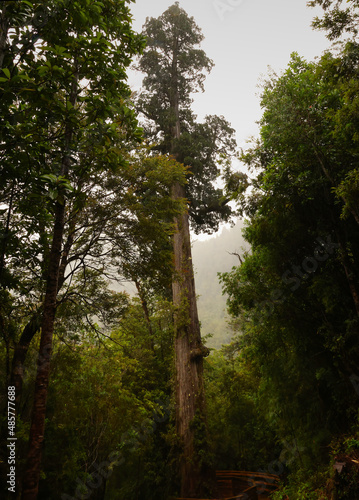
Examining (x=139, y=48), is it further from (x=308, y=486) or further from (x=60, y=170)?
(x=308, y=486)

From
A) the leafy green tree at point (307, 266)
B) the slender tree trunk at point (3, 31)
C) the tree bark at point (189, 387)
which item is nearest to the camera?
the slender tree trunk at point (3, 31)

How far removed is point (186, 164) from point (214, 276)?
385 ft

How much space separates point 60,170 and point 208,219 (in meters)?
8.79

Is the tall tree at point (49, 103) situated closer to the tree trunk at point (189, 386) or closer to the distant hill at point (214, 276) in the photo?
the tree trunk at point (189, 386)

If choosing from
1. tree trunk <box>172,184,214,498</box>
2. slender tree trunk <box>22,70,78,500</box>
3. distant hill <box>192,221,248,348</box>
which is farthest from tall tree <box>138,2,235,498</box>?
distant hill <box>192,221,248,348</box>

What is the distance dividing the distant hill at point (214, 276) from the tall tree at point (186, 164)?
203ft

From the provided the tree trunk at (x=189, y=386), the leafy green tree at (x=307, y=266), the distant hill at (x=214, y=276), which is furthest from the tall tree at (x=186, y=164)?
the distant hill at (x=214, y=276)

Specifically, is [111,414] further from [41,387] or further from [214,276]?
[214,276]

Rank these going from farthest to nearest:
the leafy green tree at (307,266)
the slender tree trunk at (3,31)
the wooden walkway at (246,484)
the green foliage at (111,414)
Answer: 1. the wooden walkway at (246,484)
2. the green foliage at (111,414)
3. the leafy green tree at (307,266)
4. the slender tree trunk at (3,31)

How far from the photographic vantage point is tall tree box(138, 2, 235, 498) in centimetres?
675

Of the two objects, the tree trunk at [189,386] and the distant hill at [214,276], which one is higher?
the distant hill at [214,276]

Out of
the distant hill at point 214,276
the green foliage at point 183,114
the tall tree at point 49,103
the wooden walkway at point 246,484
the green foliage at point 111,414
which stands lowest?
the wooden walkway at point 246,484

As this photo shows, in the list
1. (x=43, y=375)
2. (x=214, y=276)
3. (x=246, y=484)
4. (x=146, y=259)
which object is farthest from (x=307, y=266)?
(x=214, y=276)

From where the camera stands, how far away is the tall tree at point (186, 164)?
6.75m
